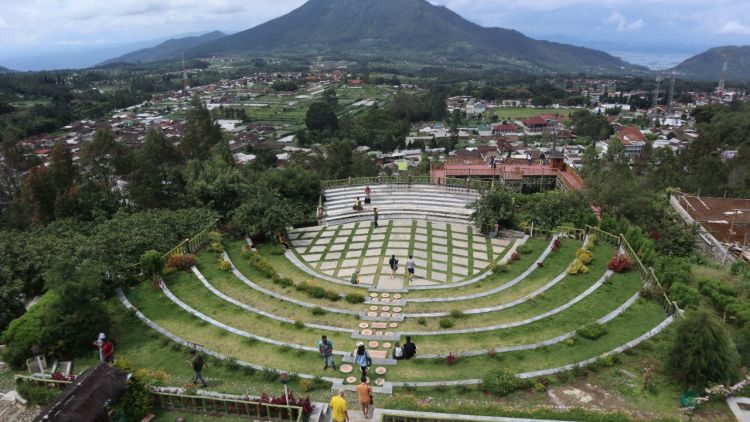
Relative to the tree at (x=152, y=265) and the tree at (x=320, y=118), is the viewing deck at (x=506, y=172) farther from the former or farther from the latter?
the tree at (x=320, y=118)

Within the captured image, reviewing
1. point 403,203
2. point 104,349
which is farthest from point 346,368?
point 403,203

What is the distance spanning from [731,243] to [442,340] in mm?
25782

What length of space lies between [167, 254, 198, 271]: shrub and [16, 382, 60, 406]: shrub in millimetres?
8455

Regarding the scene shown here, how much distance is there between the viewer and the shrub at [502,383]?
41.7 ft

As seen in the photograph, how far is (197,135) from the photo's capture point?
42.1m

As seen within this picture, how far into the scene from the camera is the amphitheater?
14703 mm

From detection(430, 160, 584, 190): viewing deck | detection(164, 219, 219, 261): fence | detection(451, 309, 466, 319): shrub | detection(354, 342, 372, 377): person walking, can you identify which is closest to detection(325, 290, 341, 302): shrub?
detection(451, 309, 466, 319): shrub

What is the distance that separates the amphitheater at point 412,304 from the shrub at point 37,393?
406cm

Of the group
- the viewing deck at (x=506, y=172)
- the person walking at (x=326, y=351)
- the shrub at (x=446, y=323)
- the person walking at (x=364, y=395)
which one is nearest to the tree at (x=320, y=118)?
the viewing deck at (x=506, y=172)

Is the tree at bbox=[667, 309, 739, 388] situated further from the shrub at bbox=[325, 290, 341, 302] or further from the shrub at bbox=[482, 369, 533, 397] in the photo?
the shrub at bbox=[325, 290, 341, 302]

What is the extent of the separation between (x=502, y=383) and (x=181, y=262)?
603 inches

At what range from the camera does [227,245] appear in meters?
24.8

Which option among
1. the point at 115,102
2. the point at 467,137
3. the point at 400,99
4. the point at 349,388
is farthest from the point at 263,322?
the point at 115,102

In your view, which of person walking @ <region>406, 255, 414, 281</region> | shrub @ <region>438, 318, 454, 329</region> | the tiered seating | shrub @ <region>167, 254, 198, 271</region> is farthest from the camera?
the tiered seating
